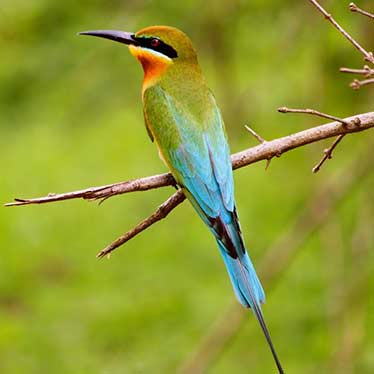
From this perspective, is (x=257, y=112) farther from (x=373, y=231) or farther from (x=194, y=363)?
(x=194, y=363)

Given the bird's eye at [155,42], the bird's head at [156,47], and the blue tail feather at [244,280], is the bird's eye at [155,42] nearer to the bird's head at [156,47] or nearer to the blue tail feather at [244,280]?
the bird's head at [156,47]

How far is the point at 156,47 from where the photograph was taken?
3670 millimetres

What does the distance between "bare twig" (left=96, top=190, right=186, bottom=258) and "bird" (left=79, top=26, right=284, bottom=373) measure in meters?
0.08

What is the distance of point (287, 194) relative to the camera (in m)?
5.04

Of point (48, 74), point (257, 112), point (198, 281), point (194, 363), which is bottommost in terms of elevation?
point (198, 281)

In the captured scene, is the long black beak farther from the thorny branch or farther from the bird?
the thorny branch

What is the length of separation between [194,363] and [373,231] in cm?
82

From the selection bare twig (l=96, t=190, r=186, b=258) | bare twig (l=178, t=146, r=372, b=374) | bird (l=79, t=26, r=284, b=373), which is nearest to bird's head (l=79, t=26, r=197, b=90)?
bird (l=79, t=26, r=284, b=373)

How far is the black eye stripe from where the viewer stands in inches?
143

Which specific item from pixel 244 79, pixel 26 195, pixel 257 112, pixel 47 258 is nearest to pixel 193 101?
pixel 257 112

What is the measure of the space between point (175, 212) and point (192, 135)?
2035mm

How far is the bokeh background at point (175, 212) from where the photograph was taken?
13.1 feet

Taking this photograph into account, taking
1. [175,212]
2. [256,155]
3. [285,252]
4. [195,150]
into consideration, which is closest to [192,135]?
[195,150]

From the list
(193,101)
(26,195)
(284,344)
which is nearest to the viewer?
(193,101)
